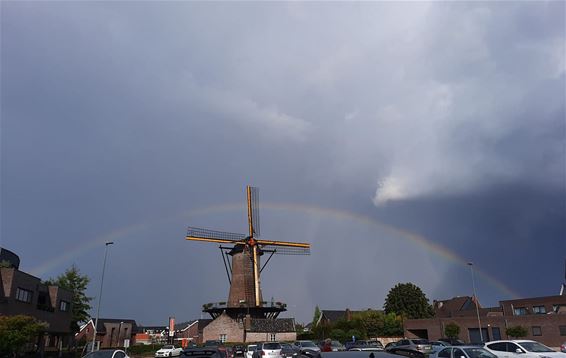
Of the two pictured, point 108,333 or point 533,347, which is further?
point 108,333

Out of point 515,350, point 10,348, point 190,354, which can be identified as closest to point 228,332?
point 10,348

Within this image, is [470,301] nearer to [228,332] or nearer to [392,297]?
[392,297]

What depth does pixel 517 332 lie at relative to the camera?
186 feet

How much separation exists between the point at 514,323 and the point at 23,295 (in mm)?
60048

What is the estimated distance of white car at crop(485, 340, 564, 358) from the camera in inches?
757

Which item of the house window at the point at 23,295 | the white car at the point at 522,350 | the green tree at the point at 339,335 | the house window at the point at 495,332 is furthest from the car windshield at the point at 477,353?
the house window at the point at 495,332

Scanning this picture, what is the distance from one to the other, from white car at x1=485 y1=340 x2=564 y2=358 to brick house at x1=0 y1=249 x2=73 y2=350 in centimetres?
3618

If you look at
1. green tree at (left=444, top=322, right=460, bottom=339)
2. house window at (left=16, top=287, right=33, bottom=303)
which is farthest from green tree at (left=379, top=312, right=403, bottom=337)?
house window at (left=16, top=287, right=33, bottom=303)

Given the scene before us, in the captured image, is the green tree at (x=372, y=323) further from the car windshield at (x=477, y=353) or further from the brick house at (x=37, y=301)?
the car windshield at (x=477, y=353)

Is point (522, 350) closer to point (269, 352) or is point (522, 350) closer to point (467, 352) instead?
point (467, 352)

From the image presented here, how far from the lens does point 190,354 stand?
11938 mm

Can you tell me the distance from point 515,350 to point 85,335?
9374cm

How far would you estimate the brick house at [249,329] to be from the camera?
61.4 meters

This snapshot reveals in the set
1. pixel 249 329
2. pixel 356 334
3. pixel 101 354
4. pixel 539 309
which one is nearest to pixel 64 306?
pixel 249 329
